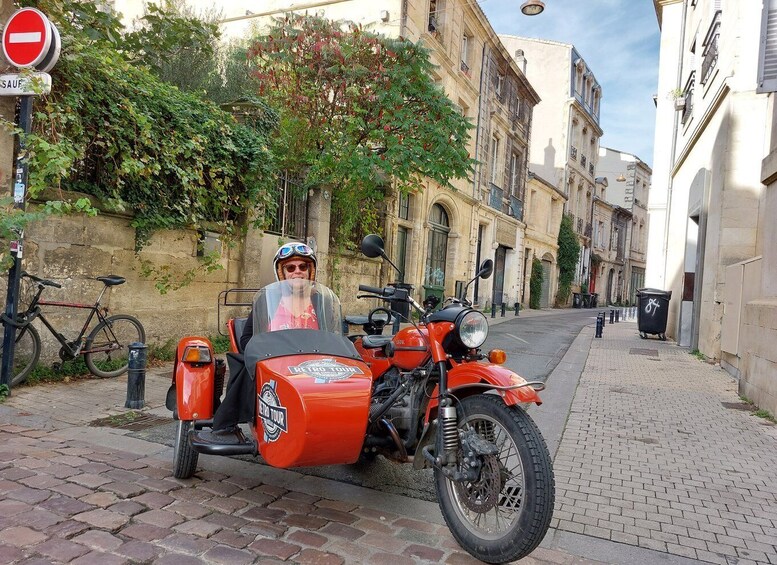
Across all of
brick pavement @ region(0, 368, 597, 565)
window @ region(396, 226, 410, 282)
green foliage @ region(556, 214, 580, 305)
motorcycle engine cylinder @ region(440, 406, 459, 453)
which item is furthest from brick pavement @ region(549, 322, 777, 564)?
green foliage @ region(556, 214, 580, 305)

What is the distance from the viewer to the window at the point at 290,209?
1019cm

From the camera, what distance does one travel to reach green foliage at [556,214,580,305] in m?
31.7

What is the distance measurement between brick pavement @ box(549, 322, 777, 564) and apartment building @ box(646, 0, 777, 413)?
94cm

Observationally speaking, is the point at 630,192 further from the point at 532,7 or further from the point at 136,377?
the point at 136,377

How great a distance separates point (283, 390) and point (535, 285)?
86.3 ft

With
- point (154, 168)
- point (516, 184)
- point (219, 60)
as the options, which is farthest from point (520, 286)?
point (154, 168)

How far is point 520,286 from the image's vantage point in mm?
26297

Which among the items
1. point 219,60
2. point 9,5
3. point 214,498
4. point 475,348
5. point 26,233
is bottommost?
point 214,498

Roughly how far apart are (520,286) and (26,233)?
2300 centimetres

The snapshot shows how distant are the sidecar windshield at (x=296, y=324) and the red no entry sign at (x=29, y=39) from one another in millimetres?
3409

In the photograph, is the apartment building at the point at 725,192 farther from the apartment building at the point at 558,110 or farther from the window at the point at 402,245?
the apartment building at the point at 558,110

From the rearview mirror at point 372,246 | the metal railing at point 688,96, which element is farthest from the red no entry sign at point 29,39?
the metal railing at point 688,96

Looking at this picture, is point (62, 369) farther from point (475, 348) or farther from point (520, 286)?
point (520, 286)

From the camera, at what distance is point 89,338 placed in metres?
5.89
